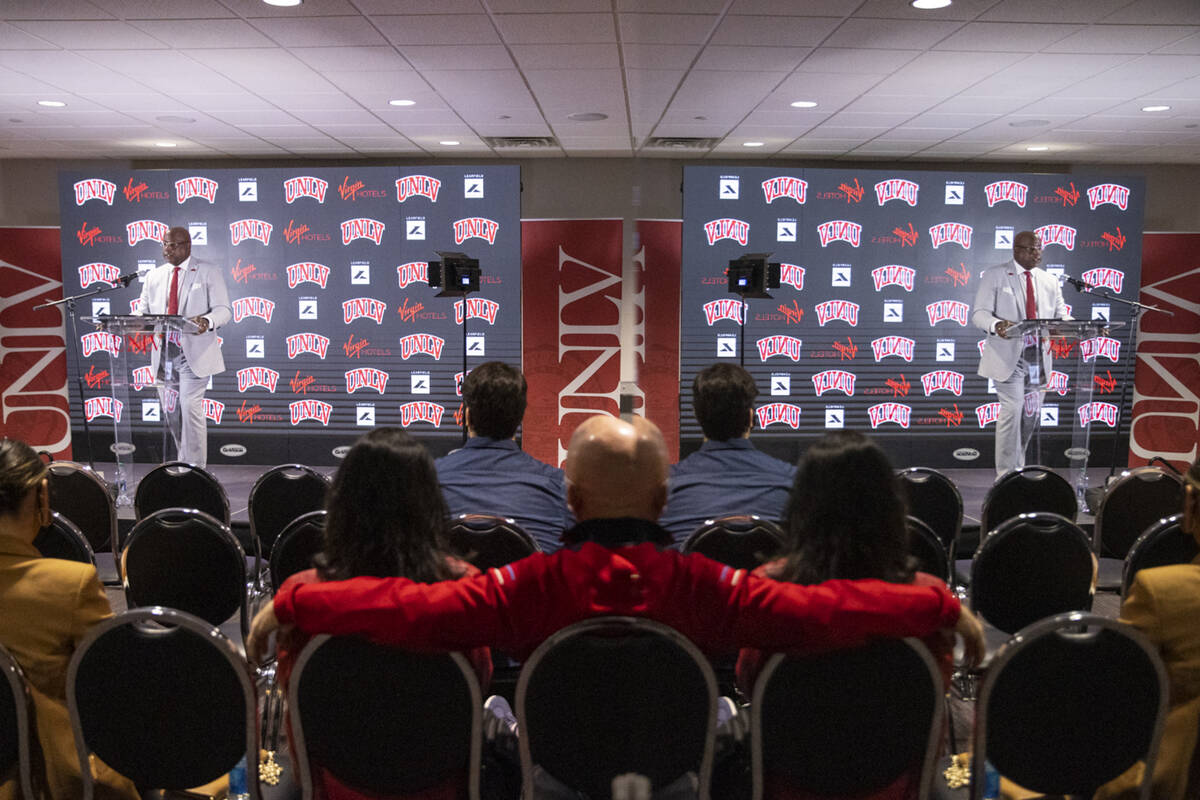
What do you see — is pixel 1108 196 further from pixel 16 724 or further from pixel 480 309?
pixel 16 724

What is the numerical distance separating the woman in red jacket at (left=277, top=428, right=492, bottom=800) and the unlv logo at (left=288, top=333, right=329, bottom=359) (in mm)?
6376

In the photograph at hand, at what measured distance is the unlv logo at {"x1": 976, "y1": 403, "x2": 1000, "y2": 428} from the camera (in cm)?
782

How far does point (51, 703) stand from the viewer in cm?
171

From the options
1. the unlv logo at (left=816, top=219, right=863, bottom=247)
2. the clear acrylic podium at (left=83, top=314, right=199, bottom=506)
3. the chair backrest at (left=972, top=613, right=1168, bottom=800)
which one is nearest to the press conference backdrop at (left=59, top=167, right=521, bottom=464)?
the clear acrylic podium at (left=83, top=314, right=199, bottom=506)

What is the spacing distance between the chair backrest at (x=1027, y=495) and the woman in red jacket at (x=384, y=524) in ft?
8.68

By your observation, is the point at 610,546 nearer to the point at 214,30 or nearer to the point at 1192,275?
the point at 214,30

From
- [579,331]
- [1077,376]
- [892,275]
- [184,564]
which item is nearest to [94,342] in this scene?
[579,331]

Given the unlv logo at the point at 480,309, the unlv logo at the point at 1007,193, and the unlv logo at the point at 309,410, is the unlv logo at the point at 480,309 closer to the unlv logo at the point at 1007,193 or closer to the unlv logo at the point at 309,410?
the unlv logo at the point at 309,410

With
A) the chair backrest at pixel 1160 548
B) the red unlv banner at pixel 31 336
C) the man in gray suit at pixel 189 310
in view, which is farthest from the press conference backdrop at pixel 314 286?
the chair backrest at pixel 1160 548

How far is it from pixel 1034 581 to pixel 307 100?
223 inches

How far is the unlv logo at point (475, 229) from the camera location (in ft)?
25.2

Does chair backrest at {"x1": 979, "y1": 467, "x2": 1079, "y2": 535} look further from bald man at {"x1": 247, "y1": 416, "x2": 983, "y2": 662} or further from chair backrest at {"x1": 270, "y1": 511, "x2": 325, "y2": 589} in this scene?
chair backrest at {"x1": 270, "y1": 511, "x2": 325, "y2": 589}

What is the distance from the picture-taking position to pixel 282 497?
3.54m

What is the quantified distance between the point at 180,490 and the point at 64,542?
3.09 feet
